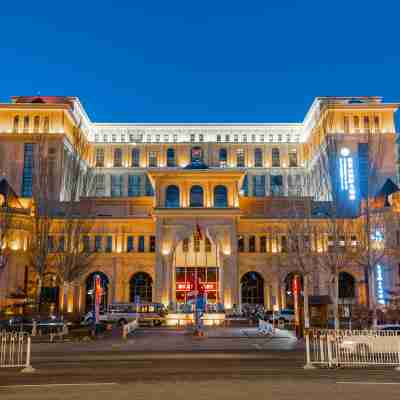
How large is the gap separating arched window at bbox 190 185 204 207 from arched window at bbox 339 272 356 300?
69.5 ft

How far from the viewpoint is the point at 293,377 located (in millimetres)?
17828

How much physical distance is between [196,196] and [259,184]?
39.9 metres

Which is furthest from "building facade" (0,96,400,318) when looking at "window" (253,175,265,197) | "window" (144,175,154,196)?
"window" (144,175,154,196)

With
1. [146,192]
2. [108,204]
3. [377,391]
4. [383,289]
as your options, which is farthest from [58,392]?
[146,192]

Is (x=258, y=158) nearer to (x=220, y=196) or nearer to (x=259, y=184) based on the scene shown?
(x=259, y=184)

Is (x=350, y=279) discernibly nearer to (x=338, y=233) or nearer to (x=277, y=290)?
(x=277, y=290)

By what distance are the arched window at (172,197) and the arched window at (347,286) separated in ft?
78.9

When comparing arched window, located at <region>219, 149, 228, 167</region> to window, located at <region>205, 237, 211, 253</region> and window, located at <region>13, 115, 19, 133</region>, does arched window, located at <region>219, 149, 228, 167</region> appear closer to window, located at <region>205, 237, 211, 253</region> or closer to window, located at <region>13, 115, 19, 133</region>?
window, located at <region>13, 115, 19, 133</region>

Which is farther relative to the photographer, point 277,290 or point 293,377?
point 277,290

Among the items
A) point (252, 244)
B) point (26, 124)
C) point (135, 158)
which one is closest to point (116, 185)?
point (135, 158)

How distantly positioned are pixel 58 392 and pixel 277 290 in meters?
59.0

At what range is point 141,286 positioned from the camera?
73625 mm

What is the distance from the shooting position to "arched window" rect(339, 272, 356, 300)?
70750 millimetres

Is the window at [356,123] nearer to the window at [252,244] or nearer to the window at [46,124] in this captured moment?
the window at [252,244]
